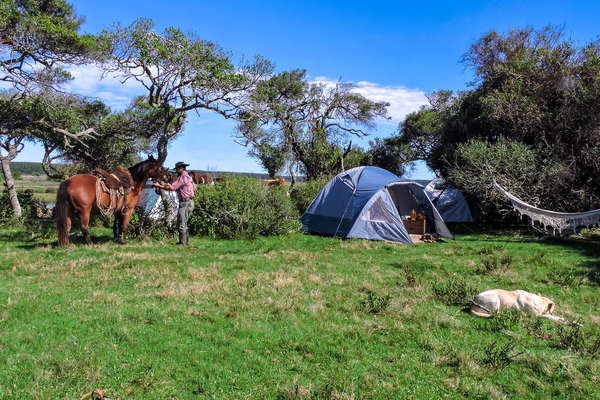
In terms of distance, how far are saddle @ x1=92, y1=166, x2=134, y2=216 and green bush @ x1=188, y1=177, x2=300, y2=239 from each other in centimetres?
248

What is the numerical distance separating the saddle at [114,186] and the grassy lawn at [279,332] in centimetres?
151

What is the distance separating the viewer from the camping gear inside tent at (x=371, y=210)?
12.1 m

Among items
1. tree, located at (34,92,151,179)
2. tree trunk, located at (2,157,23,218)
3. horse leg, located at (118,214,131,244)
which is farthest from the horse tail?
tree trunk, located at (2,157,23,218)

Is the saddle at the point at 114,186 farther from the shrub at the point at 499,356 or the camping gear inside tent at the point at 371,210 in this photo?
the shrub at the point at 499,356

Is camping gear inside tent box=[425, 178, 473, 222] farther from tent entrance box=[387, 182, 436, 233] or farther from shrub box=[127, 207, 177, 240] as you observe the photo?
shrub box=[127, 207, 177, 240]

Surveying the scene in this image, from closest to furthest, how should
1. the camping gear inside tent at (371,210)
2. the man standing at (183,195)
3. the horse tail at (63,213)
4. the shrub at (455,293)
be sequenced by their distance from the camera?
the shrub at (455,293) < the horse tail at (63,213) < the man standing at (183,195) < the camping gear inside tent at (371,210)

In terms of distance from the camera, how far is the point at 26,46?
40.2 ft

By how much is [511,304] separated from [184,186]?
8.01 m

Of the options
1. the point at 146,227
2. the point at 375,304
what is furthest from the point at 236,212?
the point at 375,304

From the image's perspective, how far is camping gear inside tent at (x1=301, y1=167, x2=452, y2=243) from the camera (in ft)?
39.6

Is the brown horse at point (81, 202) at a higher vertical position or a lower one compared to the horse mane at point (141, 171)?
lower

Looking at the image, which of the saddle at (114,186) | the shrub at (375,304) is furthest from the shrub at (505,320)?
the saddle at (114,186)

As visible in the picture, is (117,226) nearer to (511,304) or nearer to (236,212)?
(236,212)

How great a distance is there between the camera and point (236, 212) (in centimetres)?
1188
